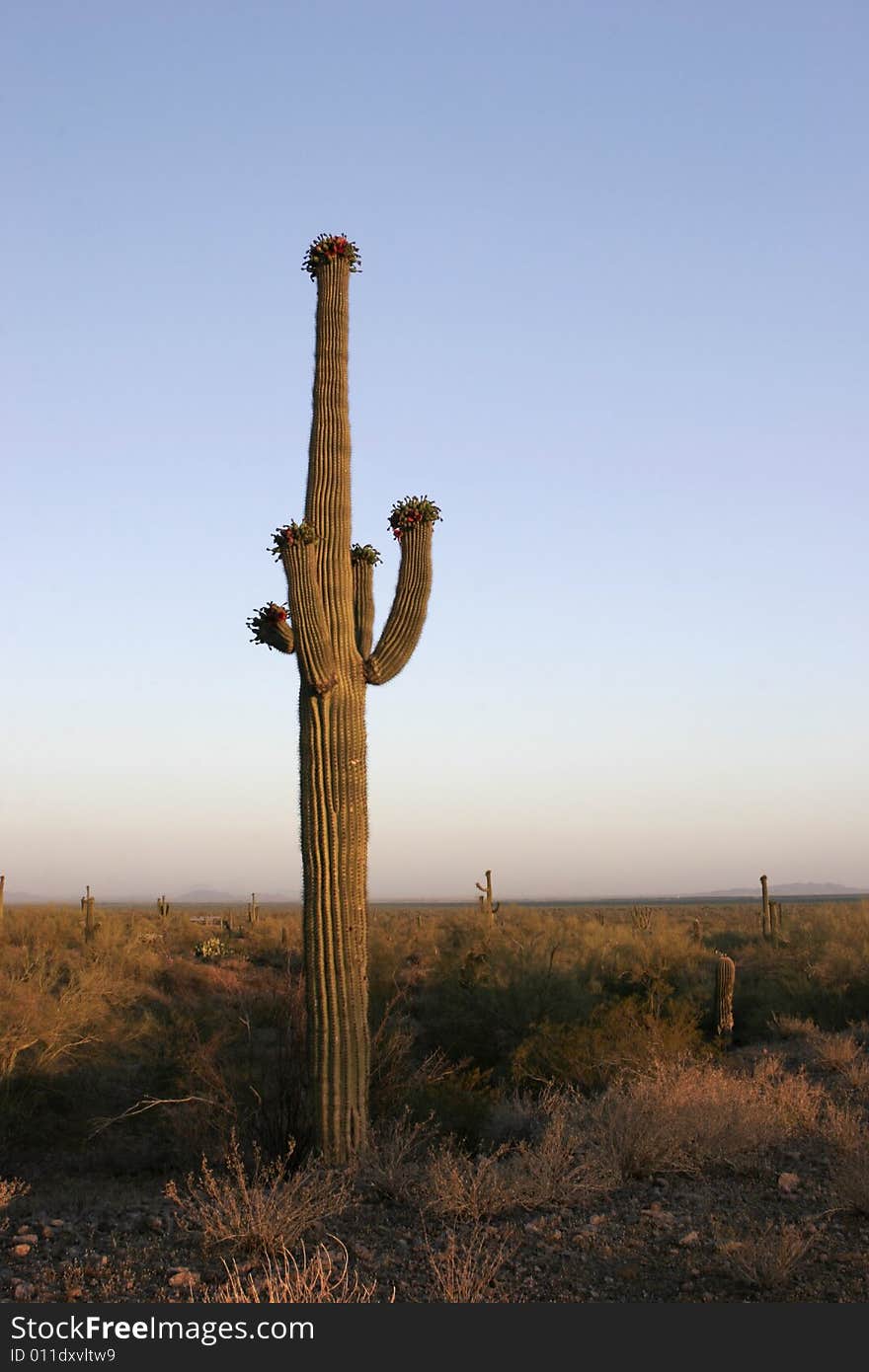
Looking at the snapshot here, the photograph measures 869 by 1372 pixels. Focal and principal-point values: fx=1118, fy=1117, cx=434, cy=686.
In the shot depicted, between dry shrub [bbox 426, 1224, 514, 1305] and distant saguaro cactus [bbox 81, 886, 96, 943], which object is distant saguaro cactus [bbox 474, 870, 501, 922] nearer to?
distant saguaro cactus [bbox 81, 886, 96, 943]

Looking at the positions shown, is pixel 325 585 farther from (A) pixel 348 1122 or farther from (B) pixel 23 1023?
(B) pixel 23 1023

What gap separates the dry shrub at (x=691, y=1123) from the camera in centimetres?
869

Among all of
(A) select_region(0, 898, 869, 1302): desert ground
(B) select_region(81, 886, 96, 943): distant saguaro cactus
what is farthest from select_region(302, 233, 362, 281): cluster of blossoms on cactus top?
(B) select_region(81, 886, 96, 943): distant saguaro cactus

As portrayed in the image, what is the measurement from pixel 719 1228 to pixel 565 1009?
862 centimetres

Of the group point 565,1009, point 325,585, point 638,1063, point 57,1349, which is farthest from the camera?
point 565,1009

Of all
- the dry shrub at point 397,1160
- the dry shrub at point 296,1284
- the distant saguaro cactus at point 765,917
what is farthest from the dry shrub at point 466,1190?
the distant saguaro cactus at point 765,917

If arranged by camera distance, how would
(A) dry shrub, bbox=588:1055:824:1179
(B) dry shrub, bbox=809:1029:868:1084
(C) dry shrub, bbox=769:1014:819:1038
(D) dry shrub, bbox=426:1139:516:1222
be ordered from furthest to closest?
(C) dry shrub, bbox=769:1014:819:1038
(B) dry shrub, bbox=809:1029:868:1084
(A) dry shrub, bbox=588:1055:824:1179
(D) dry shrub, bbox=426:1139:516:1222

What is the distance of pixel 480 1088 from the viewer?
1199 cm

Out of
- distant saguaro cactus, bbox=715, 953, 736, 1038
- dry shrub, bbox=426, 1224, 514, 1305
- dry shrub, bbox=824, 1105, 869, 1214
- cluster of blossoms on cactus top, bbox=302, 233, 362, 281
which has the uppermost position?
cluster of blossoms on cactus top, bbox=302, 233, 362, 281

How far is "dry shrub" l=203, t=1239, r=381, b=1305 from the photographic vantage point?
5.67 meters

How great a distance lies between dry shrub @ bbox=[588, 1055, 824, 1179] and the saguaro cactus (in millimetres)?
2104

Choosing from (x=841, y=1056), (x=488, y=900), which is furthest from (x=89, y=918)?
(x=841, y=1056)

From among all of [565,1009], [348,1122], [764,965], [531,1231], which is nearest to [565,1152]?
[531,1231]

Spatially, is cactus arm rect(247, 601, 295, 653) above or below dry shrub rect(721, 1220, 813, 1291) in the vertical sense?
above
